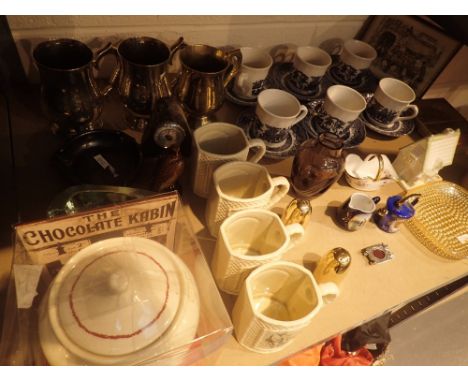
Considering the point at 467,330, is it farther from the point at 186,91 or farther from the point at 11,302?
the point at 11,302

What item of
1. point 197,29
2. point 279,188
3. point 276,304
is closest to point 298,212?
point 279,188

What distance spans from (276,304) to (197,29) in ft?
2.24

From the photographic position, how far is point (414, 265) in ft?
2.45

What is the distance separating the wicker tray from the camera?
787 millimetres

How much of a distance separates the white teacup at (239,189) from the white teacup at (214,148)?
23mm

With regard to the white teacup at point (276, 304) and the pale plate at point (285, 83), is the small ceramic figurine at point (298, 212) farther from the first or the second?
the pale plate at point (285, 83)

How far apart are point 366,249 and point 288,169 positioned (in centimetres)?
25

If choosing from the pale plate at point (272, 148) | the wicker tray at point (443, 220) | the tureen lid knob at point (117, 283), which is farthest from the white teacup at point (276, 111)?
the tureen lid knob at point (117, 283)

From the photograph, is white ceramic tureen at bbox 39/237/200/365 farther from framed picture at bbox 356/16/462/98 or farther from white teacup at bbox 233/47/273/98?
framed picture at bbox 356/16/462/98

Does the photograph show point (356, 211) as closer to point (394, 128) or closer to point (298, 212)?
point (298, 212)

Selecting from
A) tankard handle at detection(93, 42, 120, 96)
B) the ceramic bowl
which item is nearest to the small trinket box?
the ceramic bowl

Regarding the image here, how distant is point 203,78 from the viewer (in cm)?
72

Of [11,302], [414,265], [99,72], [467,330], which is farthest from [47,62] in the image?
[467,330]

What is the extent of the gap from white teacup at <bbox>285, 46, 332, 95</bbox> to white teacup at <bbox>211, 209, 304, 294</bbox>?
486 millimetres
